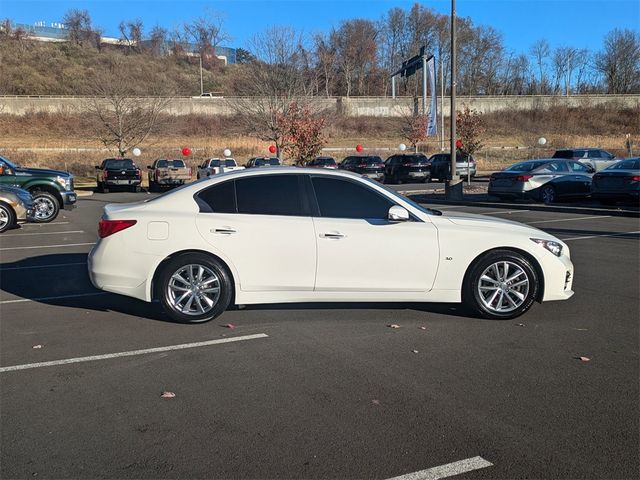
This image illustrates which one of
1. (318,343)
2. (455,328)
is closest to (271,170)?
(318,343)

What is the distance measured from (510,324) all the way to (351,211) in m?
2.00

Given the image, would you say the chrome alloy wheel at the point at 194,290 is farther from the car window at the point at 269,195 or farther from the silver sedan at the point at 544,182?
the silver sedan at the point at 544,182

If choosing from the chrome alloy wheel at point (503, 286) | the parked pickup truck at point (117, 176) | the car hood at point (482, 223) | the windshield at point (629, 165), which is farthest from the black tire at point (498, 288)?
the parked pickup truck at point (117, 176)

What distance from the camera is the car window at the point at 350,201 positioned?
20.7 ft

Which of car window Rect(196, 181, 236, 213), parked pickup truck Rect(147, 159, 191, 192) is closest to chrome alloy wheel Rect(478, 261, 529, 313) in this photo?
car window Rect(196, 181, 236, 213)

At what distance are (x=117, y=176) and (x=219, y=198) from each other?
27389 mm

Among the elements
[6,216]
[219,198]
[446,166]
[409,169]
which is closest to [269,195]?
[219,198]

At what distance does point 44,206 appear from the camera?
54.0 ft

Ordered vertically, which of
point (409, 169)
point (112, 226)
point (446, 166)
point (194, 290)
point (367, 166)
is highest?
point (367, 166)

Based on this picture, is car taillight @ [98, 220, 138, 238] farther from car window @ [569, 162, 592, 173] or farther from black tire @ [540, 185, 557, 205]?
car window @ [569, 162, 592, 173]

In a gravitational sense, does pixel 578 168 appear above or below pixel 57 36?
below

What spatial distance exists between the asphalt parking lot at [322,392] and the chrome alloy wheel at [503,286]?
234 millimetres

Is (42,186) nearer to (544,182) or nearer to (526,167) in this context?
(526,167)

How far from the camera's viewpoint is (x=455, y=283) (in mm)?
6285
